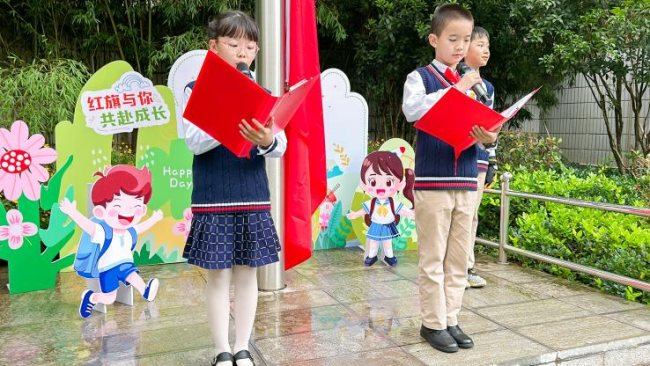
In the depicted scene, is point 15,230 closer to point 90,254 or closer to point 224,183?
point 90,254

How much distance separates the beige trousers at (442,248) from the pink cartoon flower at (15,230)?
274cm

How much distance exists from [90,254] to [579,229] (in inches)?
151

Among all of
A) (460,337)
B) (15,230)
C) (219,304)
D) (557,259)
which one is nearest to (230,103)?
(219,304)

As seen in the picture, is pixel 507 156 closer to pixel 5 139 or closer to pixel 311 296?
pixel 311 296

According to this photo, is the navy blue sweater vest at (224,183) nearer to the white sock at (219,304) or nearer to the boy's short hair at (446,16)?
the white sock at (219,304)

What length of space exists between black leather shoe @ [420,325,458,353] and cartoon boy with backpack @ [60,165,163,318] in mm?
1881

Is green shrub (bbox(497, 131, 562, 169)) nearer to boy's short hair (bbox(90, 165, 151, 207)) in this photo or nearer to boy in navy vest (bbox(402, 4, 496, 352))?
boy in navy vest (bbox(402, 4, 496, 352))

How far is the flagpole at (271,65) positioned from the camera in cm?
379

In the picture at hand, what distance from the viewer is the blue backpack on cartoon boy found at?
3414 millimetres

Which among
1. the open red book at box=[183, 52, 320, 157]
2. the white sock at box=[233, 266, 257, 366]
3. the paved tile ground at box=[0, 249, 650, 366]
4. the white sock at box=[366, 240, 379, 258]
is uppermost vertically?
the open red book at box=[183, 52, 320, 157]

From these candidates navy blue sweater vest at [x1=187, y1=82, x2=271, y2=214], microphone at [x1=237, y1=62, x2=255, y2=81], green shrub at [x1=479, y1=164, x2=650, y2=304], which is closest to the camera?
microphone at [x1=237, y1=62, x2=255, y2=81]

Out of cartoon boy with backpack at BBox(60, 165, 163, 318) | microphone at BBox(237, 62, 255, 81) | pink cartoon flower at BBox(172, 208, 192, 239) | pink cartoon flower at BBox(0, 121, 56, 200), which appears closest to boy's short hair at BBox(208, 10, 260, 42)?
microphone at BBox(237, 62, 255, 81)

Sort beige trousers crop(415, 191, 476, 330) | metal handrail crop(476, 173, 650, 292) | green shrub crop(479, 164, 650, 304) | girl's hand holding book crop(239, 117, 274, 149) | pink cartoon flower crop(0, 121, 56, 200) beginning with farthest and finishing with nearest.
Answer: green shrub crop(479, 164, 650, 304) < pink cartoon flower crop(0, 121, 56, 200) < metal handrail crop(476, 173, 650, 292) < beige trousers crop(415, 191, 476, 330) < girl's hand holding book crop(239, 117, 274, 149)

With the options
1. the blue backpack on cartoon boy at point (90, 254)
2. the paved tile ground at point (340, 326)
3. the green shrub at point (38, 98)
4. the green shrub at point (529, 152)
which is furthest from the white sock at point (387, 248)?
the green shrub at point (38, 98)
